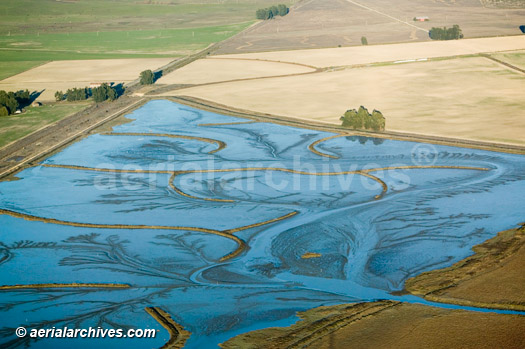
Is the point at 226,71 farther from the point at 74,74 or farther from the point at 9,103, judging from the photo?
the point at 9,103

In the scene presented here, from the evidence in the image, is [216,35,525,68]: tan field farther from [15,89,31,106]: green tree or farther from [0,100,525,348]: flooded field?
[0,100,525,348]: flooded field

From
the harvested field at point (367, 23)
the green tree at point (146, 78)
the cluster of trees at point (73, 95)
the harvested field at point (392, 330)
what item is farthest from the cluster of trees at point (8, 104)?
the harvested field at point (392, 330)

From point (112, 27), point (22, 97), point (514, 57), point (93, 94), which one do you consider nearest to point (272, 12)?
point (112, 27)

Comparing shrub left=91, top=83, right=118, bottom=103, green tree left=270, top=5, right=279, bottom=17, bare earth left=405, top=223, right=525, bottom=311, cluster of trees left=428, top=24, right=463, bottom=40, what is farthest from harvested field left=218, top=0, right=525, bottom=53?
bare earth left=405, top=223, right=525, bottom=311

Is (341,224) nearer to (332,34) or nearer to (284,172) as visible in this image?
(284,172)

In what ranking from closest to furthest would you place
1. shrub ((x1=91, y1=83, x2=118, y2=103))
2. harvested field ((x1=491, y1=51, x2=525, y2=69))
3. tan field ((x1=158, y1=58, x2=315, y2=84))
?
shrub ((x1=91, y1=83, x2=118, y2=103))
tan field ((x1=158, y1=58, x2=315, y2=84))
harvested field ((x1=491, y1=51, x2=525, y2=69))

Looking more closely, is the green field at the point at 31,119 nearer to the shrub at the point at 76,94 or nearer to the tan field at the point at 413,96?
the shrub at the point at 76,94
